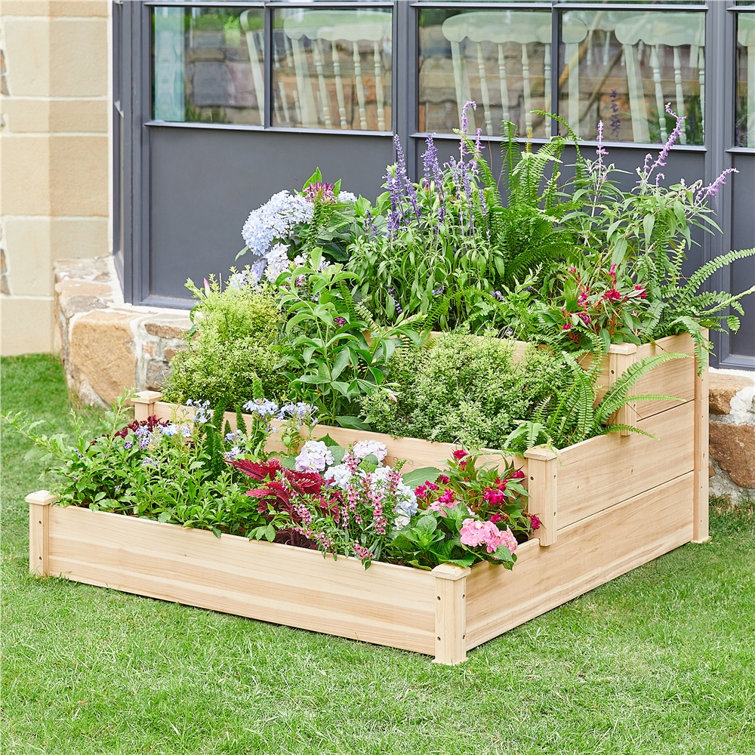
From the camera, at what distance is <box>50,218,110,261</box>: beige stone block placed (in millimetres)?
Answer: 7551

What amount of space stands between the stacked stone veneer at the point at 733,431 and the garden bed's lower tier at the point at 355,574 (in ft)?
1.32

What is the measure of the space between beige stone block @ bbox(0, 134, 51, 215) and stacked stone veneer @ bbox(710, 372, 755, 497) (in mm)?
4343

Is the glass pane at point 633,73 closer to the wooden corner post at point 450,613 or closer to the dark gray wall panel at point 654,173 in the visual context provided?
the dark gray wall panel at point 654,173

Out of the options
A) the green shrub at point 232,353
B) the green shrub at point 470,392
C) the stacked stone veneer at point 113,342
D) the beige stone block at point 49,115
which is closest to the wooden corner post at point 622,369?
the green shrub at point 470,392

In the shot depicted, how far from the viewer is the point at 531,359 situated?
4164 mm

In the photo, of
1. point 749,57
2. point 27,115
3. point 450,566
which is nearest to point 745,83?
point 749,57

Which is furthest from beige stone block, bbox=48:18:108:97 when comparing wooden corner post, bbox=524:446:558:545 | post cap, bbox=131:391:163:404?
wooden corner post, bbox=524:446:558:545

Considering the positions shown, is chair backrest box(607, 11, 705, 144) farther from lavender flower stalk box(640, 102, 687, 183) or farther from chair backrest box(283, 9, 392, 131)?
chair backrest box(283, 9, 392, 131)

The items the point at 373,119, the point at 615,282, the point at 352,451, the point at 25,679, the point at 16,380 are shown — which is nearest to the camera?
the point at 25,679

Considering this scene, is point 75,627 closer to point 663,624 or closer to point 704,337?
point 663,624

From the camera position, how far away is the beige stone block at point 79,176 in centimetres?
747

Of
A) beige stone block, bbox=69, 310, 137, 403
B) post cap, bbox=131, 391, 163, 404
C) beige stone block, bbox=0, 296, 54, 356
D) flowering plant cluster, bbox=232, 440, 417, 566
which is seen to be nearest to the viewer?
flowering plant cluster, bbox=232, 440, 417, 566

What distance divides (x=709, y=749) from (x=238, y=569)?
1529 mm

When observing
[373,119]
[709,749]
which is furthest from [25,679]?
[373,119]
